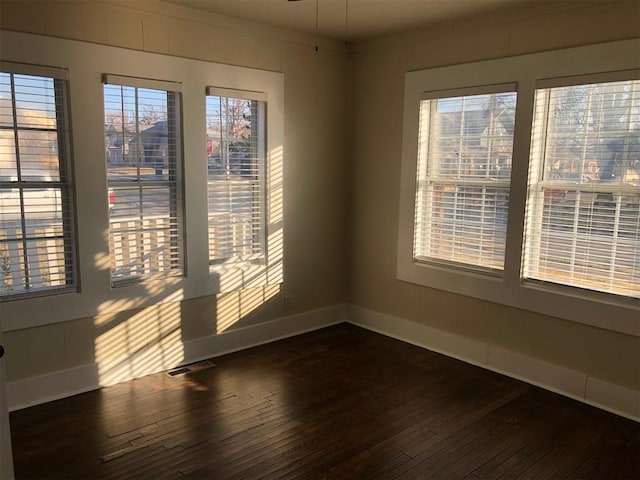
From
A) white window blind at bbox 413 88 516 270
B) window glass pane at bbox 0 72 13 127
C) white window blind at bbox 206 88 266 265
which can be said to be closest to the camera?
window glass pane at bbox 0 72 13 127

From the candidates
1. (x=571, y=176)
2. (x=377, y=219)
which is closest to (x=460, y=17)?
(x=571, y=176)

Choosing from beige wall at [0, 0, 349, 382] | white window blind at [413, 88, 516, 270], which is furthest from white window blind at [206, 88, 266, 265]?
white window blind at [413, 88, 516, 270]

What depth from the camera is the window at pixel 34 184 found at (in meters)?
Result: 3.14

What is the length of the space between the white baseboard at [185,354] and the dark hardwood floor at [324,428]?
0.28ft

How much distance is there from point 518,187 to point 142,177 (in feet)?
8.73

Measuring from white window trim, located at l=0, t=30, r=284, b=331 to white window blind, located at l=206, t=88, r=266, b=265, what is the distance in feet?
0.27

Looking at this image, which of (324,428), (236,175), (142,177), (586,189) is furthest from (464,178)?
(142,177)

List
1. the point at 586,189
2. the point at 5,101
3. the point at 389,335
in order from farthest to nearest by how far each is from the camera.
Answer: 1. the point at 389,335
2. the point at 586,189
3. the point at 5,101

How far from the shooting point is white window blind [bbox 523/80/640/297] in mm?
Answer: 3262

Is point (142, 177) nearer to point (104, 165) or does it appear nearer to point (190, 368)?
point (104, 165)

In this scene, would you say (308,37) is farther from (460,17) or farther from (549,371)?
(549,371)

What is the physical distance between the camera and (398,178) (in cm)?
460

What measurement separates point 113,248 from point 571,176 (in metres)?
3.14

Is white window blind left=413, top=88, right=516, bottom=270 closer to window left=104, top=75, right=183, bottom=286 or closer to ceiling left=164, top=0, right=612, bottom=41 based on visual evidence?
ceiling left=164, top=0, right=612, bottom=41
